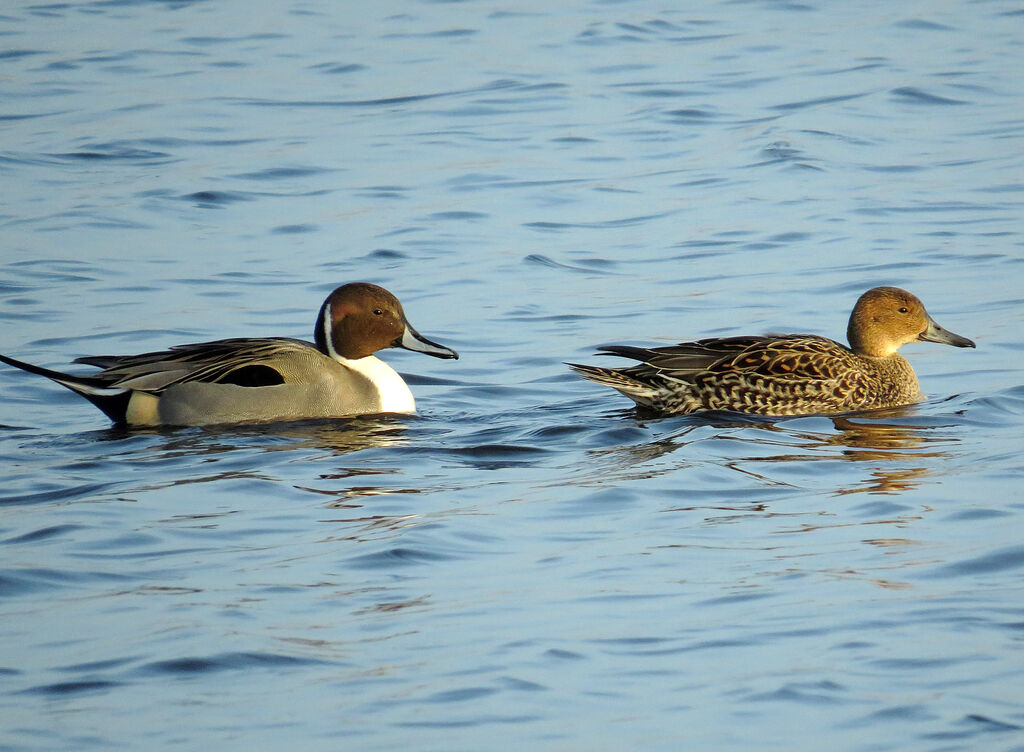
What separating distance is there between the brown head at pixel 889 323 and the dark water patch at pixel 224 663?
5128 millimetres

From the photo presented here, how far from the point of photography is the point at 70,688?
5.27 m

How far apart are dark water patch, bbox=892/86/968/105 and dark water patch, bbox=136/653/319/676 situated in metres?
14.0

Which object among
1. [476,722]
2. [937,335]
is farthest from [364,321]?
[476,722]

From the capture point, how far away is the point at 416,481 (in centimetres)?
790

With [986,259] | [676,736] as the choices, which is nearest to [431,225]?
[986,259]

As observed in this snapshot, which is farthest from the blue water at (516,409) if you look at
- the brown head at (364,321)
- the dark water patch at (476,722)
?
the brown head at (364,321)

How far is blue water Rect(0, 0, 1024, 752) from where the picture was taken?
17.3 ft

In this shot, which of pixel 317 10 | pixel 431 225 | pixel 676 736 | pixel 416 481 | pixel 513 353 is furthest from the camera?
pixel 317 10

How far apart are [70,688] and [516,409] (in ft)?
14.8

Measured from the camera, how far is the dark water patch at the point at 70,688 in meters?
5.23

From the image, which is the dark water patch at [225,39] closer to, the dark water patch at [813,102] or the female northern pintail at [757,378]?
the dark water patch at [813,102]

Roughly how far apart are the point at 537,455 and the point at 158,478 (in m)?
1.83

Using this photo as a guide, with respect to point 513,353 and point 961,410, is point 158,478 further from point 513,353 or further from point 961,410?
point 961,410

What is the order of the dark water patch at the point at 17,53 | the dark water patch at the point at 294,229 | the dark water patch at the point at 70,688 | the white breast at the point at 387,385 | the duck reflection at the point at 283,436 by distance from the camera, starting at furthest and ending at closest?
the dark water patch at the point at 17,53 → the dark water patch at the point at 294,229 → the white breast at the point at 387,385 → the duck reflection at the point at 283,436 → the dark water patch at the point at 70,688
